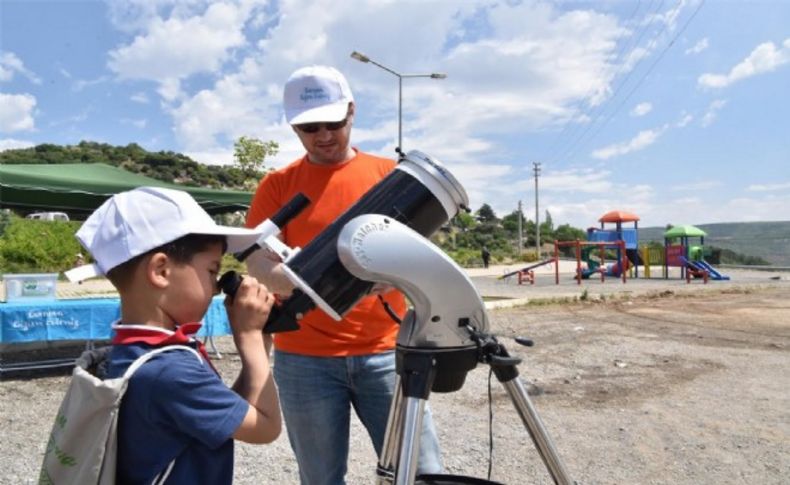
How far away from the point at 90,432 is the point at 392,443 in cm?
70

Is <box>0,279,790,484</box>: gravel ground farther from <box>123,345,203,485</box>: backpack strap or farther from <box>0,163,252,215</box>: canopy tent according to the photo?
<box>123,345,203,485</box>: backpack strap

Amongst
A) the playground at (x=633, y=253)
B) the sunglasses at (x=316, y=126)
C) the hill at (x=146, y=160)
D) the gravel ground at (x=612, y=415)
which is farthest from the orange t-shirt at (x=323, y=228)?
the hill at (x=146, y=160)

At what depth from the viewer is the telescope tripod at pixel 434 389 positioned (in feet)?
4.68

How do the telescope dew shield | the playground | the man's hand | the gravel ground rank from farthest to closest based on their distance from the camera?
the playground, the gravel ground, the man's hand, the telescope dew shield

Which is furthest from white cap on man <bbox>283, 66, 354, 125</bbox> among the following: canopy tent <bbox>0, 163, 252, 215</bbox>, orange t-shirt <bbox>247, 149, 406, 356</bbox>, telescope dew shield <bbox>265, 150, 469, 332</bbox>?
canopy tent <bbox>0, 163, 252, 215</bbox>

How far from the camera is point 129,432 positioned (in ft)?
4.42

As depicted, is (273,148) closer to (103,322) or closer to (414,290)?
(103,322)

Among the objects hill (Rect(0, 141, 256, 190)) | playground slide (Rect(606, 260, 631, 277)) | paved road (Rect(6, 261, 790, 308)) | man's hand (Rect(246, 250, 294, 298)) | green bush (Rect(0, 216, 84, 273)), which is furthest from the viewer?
hill (Rect(0, 141, 256, 190))

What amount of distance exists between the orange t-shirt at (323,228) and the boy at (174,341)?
2.28 feet

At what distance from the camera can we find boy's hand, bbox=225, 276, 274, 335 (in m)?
1.48

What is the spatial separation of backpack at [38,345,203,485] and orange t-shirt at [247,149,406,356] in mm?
905

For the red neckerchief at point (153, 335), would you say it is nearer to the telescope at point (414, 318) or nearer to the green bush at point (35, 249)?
the telescope at point (414, 318)

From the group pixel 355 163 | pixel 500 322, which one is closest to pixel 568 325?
pixel 500 322

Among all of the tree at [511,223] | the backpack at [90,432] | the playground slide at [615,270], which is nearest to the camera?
the backpack at [90,432]
